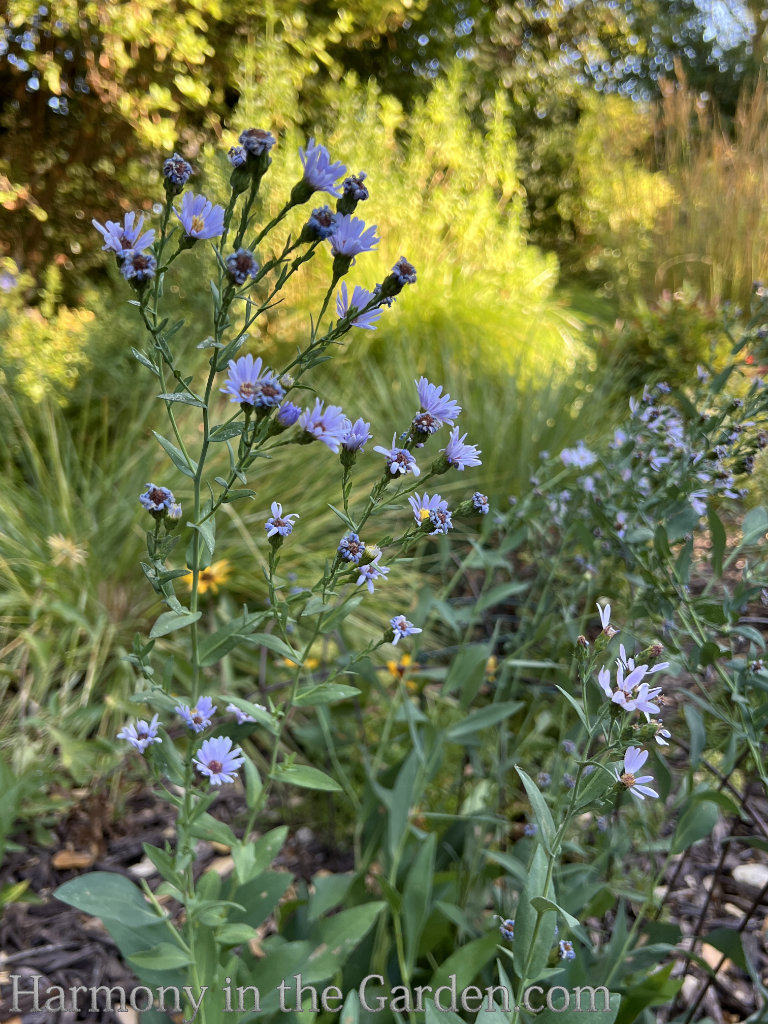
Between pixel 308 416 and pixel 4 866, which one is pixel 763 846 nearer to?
pixel 308 416

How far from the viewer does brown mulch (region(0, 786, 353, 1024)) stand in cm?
91

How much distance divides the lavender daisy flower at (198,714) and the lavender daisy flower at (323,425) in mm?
247

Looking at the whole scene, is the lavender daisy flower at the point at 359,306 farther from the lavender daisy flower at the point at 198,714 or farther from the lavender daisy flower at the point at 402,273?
the lavender daisy flower at the point at 198,714

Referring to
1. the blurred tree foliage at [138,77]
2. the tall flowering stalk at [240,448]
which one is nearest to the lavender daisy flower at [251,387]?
the tall flowering stalk at [240,448]

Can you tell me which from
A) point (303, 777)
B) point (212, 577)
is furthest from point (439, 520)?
point (212, 577)

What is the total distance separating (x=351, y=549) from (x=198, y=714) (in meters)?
0.20

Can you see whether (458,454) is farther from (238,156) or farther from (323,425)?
(238,156)

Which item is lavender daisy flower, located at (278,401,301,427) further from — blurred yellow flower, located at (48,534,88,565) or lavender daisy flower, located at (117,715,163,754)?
blurred yellow flower, located at (48,534,88,565)

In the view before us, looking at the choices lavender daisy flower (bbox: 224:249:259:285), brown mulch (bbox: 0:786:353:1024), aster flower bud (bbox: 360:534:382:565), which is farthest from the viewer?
brown mulch (bbox: 0:786:353:1024)

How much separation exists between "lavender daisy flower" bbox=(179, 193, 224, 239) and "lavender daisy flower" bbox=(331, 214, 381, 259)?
0.09 metres

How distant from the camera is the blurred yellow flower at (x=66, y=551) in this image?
1.47m

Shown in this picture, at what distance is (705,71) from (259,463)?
10.5 meters

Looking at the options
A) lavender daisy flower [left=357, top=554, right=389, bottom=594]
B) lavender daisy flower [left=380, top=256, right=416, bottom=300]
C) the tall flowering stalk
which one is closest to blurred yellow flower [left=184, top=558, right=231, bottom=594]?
the tall flowering stalk

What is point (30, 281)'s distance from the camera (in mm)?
2170
